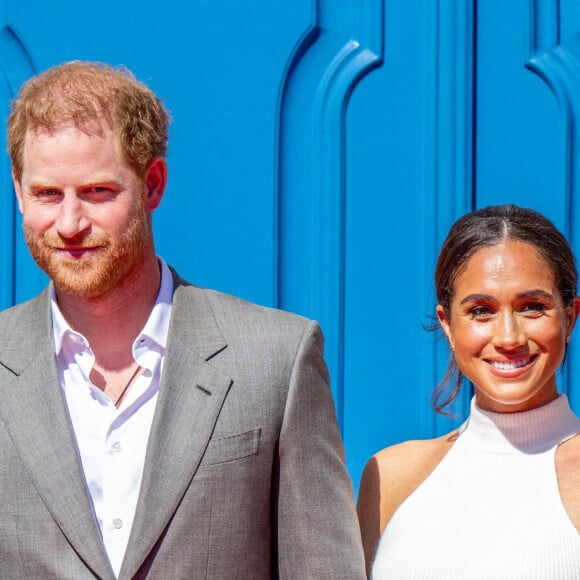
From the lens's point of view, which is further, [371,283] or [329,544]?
[371,283]

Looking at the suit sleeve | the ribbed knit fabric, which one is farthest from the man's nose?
the ribbed knit fabric

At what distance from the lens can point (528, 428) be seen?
2463 mm

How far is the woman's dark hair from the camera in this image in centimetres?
244

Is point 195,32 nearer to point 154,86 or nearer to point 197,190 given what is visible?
point 154,86

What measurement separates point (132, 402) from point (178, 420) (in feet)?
0.30

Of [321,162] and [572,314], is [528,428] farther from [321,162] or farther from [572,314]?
[321,162]

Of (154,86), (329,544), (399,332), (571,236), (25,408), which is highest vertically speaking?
Answer: (154,86)

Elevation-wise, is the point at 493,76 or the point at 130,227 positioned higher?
the point at 493,76

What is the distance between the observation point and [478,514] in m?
2.40

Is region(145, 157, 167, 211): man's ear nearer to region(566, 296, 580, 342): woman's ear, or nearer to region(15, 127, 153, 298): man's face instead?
region(15, 127, 153, 298): man's face

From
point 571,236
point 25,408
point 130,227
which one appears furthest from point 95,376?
point 571,236

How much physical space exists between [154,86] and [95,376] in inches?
30.6

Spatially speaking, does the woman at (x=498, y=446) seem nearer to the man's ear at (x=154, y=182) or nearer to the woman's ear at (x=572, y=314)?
the woman's ear at (x=572, y=314)

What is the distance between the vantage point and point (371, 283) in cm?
279
